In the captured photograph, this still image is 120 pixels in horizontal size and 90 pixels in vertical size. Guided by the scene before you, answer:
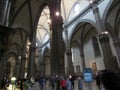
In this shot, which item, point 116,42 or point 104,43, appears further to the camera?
point 116,42

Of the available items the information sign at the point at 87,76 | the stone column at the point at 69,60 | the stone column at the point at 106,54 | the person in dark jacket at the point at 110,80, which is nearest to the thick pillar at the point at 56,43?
the information sign at the point at 87,76

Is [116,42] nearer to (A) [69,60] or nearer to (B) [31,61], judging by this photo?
(A) [69,60]

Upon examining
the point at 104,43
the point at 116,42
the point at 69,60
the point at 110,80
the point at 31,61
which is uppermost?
the point at 116,42

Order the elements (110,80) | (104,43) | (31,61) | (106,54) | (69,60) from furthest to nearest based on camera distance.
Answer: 1. (69,60)
2. (31,61)
3. (104,43)
4. (106,54)
5. (110,80)

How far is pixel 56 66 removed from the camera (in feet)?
33.2

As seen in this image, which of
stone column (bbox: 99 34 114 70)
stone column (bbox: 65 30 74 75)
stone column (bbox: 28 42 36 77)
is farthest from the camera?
stone column (bbox: 65 30 74 75)

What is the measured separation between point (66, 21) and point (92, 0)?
6951 millimetres

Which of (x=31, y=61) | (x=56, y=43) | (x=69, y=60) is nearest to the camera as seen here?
(x=56, y=43)

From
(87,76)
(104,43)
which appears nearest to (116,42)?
(104,43)

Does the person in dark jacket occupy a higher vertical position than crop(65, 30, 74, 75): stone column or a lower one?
lower

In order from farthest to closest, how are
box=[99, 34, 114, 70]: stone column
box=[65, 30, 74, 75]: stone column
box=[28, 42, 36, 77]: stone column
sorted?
1. box=[65, 30, 74, 75]: stone column
2. box=[28, 42, 36, 77]: stone column
3. box=[99, 34, 114, 70]: stone column

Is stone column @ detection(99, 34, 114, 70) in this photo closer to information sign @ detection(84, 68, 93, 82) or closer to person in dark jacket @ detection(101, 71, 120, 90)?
information sign @ detection(84, 68, 93, 82)

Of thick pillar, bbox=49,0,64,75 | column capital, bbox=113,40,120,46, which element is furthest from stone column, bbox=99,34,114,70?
thick pillar, bbox=49,0,64,75

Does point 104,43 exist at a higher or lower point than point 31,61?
higher
